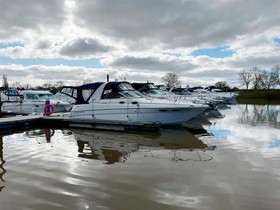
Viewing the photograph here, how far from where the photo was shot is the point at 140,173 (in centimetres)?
696

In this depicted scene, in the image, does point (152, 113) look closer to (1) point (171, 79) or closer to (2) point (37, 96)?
(2) point (37, 96)

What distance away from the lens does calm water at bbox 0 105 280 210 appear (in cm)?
524

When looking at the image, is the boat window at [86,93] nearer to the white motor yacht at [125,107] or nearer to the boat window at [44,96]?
the white motor yacht at [125,107]

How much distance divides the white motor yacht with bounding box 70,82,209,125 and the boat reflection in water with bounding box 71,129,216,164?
0.88m

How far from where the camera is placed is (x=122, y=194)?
18.3 feet

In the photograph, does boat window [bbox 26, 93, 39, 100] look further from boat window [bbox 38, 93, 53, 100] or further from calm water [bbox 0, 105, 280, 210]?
calm water [bbox 0, 105, 280, 210]

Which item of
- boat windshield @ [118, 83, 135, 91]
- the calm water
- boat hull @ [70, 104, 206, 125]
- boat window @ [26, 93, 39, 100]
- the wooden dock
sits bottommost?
the calm water

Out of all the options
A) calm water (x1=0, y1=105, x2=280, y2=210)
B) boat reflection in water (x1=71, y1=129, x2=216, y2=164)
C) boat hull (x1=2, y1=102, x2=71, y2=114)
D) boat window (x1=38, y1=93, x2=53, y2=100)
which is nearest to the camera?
calm water (x1=0, y1=105, x2=280, y2=210)

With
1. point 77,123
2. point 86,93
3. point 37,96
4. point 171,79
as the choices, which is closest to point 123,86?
point 86,93

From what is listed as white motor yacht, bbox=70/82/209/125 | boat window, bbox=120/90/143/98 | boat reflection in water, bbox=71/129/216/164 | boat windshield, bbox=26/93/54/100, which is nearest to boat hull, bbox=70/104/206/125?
white motor yacht, bbox=70/82/209/125

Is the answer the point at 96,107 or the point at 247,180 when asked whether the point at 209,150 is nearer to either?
the point at 247,180

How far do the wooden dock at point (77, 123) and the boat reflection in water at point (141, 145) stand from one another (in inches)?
24.6

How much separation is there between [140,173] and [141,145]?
359 cm

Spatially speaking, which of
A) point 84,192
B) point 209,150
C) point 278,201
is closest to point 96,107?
point 209,150
